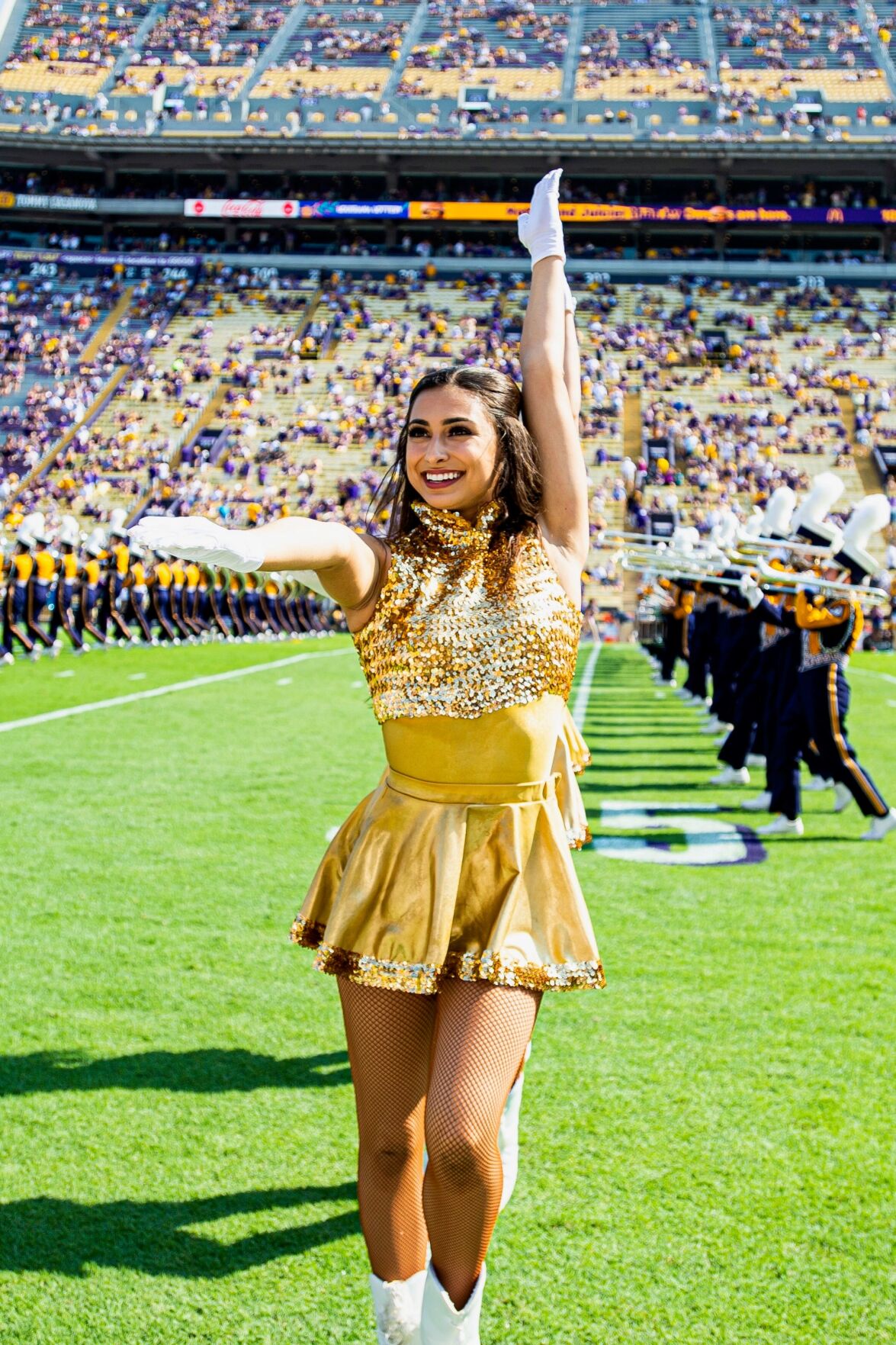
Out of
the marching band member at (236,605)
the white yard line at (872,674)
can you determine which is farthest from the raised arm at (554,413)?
the marching band member at (236,605)

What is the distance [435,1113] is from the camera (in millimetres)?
1906

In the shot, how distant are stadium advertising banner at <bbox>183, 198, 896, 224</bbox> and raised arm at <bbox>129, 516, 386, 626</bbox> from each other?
43566mm

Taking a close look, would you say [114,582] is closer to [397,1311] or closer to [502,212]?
[397,1311]

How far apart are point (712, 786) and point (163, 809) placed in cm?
397

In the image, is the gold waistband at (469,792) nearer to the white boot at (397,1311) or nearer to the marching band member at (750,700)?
the white boot at (397,1311)

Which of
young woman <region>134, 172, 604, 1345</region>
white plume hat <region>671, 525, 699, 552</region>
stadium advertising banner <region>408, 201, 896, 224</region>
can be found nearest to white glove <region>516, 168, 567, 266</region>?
young woman <region>134, 172, 604, 1345</region>

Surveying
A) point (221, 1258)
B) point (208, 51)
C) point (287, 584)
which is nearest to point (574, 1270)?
point (221, 1258)

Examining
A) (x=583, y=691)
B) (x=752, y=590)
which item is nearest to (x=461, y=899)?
(x=752, y=590)

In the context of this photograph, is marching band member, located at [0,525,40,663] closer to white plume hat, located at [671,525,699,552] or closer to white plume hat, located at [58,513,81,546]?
white plume hat, located at [58,513,81,546]

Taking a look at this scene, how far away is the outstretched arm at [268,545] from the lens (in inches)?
73.4

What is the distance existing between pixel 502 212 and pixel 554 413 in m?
44.6

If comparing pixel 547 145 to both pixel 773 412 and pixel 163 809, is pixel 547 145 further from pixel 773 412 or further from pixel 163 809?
pixel 163 809

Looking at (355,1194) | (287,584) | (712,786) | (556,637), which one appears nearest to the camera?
(556,637)

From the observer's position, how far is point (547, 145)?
43312 mm
